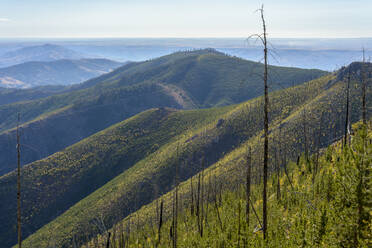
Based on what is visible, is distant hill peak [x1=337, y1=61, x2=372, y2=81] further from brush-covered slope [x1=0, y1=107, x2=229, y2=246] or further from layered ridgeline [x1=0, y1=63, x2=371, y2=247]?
brush-covered slope [x1=0, y1=107, x2=229, y2=246]

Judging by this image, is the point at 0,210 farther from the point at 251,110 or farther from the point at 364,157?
→ the point at 364,157

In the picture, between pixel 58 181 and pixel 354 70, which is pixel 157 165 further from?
pixel 354 70

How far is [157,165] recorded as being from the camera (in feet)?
497

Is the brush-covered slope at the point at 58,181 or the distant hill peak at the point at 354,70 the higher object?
the distant hill peak at the point at 354,70

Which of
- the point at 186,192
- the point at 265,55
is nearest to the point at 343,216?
the point at 265,55

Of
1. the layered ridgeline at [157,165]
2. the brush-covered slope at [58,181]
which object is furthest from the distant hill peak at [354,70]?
the brush-covered slope at [58,181]

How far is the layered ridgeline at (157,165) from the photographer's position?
116812 mm

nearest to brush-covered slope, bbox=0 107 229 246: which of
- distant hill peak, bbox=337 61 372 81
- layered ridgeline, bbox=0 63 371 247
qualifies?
layered ridgeline, bbox=0 63 371 247

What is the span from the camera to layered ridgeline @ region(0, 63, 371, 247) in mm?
116812

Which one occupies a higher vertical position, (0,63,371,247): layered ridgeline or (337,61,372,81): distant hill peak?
(337,61,372,81): distant hill peak

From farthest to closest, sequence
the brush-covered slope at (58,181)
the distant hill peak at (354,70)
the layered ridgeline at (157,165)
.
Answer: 1. the brush-covered slope at (58,181)
2. the distant hill peak at (354,70)
3. the layered ridgeline at (157,165)

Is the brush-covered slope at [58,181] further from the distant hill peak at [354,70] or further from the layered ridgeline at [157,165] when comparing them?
the distant hill peak at [354,70]

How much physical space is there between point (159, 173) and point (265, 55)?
12733 centimetres

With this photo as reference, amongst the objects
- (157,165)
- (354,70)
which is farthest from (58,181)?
(354,70)
